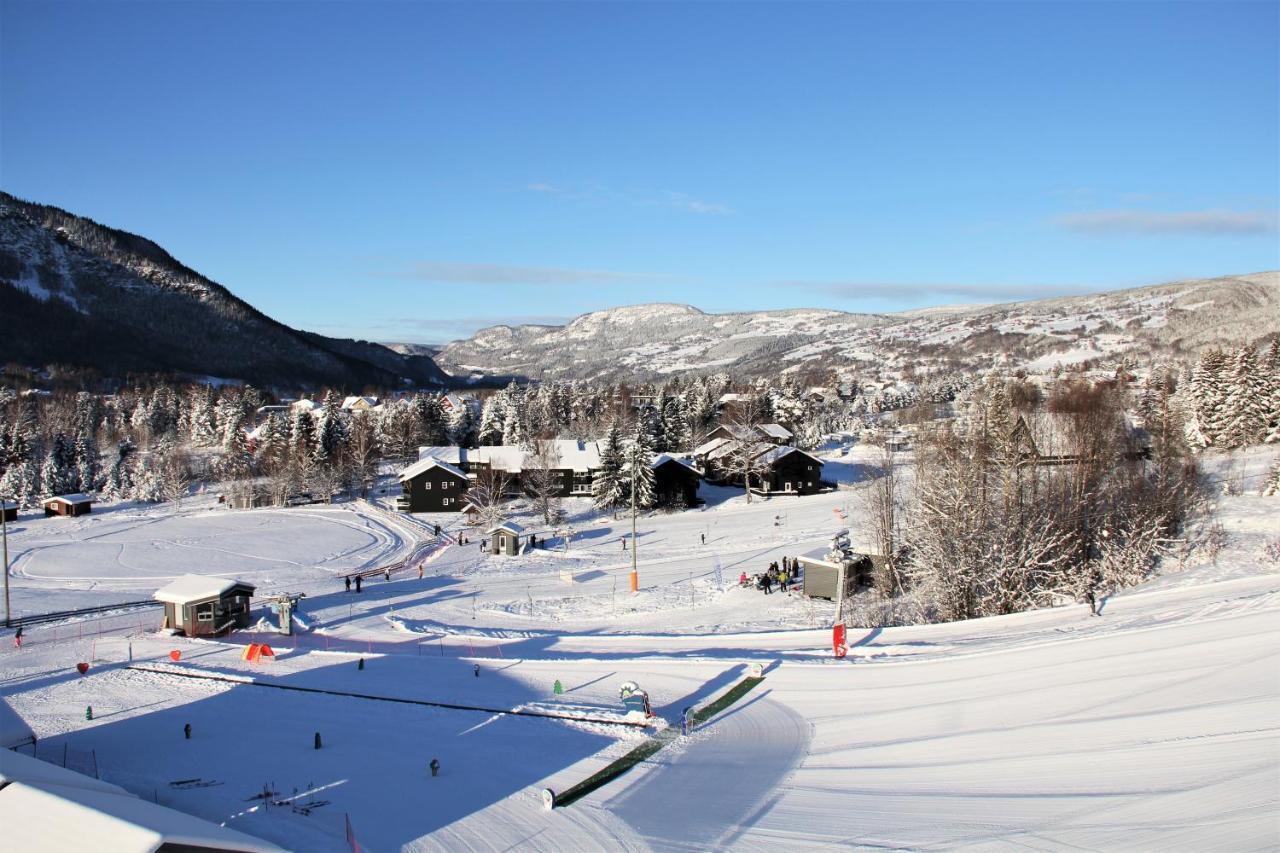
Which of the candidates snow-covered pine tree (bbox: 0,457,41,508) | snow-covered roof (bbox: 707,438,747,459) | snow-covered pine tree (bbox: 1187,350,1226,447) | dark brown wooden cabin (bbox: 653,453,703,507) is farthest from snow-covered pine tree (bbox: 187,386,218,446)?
snow-covered pine tree (bbox: 1187,350,1226,447)

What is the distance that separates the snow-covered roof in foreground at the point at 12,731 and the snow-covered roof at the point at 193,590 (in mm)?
12728

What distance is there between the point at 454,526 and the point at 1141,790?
52.3m

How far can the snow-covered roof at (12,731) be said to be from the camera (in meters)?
17.5

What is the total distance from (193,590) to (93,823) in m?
23.5

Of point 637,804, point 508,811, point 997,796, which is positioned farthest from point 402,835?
point 997,796

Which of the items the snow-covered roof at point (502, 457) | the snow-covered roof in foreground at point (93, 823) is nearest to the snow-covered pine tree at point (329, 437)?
the snow-covered roof at point (502, 457)

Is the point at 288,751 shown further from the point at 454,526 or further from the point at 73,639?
the point at 454,526

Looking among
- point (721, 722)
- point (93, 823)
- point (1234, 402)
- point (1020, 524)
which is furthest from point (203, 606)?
point (1234, 402)

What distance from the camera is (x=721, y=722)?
62.5 feet

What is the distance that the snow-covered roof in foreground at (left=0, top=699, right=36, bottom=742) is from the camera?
1745cm

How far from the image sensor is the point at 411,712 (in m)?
20.9

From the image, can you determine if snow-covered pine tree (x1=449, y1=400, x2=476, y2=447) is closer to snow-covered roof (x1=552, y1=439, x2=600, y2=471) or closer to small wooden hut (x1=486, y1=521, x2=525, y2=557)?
snow-covered roof (x1=552, y1=439, x2=600, y2=471)

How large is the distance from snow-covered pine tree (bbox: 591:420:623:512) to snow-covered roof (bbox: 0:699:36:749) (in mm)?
46621

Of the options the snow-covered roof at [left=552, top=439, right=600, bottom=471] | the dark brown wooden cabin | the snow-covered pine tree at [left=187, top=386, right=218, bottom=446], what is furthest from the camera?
the snow-covered pine tree at [left=187, top=386, right=218, bottom=446]
